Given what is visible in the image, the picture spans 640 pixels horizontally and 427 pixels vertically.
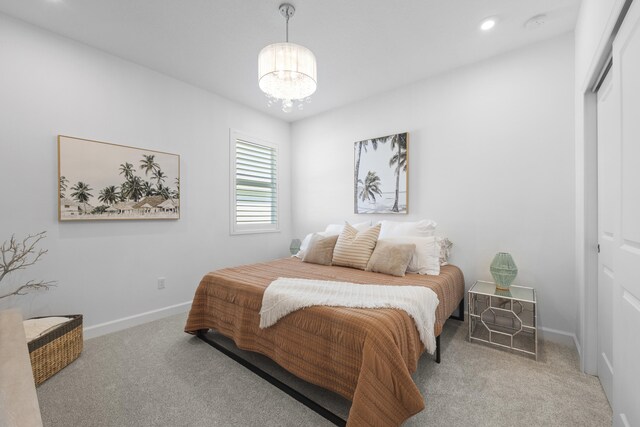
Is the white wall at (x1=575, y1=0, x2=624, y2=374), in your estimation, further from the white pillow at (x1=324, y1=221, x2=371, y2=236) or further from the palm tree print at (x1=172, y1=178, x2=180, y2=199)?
the palm tree print at (x1=172, y1=178, x2=180, y2=199)

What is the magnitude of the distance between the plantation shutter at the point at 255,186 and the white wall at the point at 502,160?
1590mm

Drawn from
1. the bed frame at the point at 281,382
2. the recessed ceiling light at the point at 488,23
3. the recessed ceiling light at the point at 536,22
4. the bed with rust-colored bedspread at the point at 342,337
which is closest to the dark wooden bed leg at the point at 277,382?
the bed frame at the point at 281,382

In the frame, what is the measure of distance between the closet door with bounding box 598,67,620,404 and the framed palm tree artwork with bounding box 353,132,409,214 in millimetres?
1671

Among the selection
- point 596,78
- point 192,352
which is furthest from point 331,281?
point 596,78

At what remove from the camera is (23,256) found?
2152mm

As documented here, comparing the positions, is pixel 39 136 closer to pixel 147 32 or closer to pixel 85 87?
pixel 85 87

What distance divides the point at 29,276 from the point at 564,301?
4.56m

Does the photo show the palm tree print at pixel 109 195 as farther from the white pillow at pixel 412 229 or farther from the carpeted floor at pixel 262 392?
the white pillow at pixel 412 229

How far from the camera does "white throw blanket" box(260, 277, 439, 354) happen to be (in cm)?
164

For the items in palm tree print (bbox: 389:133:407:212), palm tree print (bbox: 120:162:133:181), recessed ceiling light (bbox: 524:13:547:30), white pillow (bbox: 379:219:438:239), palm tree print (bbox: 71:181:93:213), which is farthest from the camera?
palm tree print (bbox: 389:133:407:212)

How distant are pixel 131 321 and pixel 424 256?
302cm

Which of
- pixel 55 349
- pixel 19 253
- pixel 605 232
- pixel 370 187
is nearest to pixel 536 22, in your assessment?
pixel 605 232

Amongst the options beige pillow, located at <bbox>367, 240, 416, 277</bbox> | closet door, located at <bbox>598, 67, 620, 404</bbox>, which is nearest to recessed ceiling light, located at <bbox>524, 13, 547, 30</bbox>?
closet door, located at <bbox>598, 67, 620, 404</bbox>

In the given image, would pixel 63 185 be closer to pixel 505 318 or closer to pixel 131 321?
pixel 131 321
